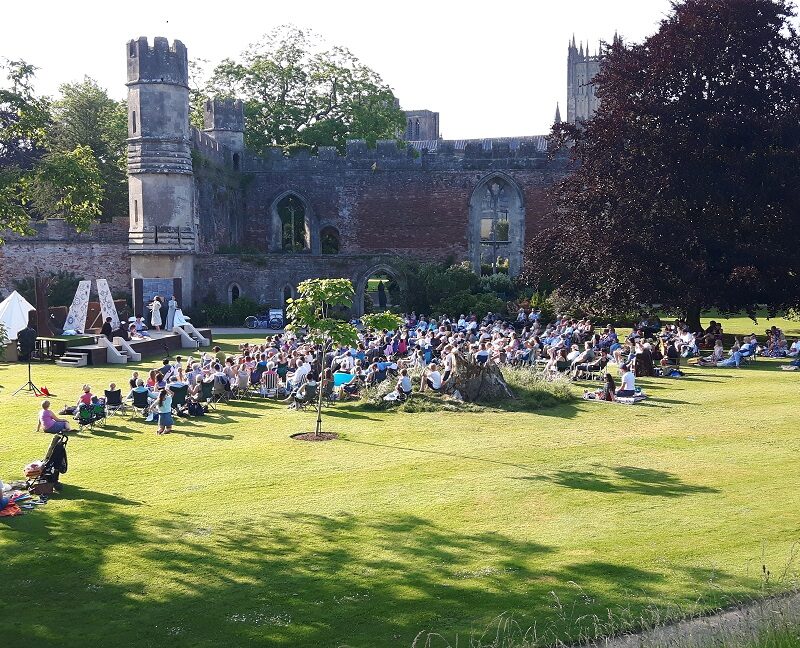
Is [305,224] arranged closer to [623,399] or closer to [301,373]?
[301,373]

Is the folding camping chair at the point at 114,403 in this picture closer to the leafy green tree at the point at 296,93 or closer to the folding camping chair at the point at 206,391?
the folding camping chair at the point at 206,391

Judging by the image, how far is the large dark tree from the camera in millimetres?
29031

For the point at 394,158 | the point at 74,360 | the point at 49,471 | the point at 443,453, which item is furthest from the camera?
the point at 394,158

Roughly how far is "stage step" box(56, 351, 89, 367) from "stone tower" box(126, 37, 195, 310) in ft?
35.4

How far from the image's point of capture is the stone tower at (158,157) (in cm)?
3841

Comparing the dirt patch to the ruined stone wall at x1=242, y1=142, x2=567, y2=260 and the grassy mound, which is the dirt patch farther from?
the ruined stone wall at x1=242, y1=142, x2=567, y2=260

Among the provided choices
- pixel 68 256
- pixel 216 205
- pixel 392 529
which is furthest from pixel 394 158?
pixel 392 529

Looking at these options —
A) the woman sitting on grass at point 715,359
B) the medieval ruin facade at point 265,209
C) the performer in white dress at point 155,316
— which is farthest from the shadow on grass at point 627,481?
the medieval ruin facade at point 265,209

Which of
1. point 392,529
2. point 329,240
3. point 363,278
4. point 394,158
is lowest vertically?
point 392,529

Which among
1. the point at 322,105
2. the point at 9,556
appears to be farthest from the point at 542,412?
the point at 322,105

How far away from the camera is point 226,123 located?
48500mm

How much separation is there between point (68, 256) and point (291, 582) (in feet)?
116

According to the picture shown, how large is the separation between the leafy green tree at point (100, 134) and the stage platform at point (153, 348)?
1783 centimetres

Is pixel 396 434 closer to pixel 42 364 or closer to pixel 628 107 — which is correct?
pixel 42 364
